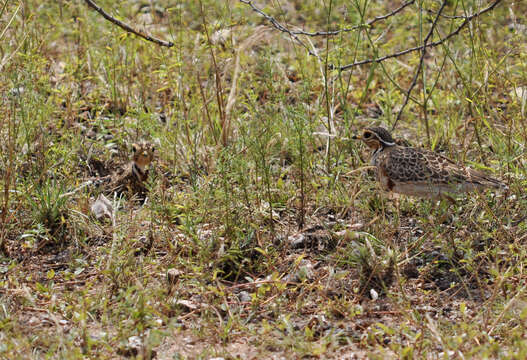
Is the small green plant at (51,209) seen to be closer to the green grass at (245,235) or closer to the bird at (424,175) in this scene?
the green grass at (245,235)

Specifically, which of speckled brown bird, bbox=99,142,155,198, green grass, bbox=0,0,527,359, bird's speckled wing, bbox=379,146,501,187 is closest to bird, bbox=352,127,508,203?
bird's speckled wing, bbox=379,146,501,187

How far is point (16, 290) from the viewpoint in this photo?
181 inches

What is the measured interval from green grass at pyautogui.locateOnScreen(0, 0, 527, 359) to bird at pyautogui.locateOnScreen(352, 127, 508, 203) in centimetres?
13

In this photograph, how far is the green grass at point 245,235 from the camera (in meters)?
4.21

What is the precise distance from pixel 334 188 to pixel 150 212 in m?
1.47

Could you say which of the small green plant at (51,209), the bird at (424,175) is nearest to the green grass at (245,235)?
the small green plant at (51,209)

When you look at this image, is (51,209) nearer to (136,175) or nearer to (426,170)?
(136,175)

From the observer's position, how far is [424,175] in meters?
5.70

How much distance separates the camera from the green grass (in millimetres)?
4215

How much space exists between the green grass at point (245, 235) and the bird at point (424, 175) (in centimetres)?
13

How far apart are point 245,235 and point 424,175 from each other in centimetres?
153

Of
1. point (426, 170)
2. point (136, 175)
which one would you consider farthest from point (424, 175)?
point (136, 175)

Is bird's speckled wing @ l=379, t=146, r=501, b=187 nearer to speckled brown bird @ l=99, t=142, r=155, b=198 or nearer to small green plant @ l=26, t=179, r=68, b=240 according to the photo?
speckled brown bird @ l=99, t=142, r=155, b=198

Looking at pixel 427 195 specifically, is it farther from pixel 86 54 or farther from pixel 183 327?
pixel 86 54
